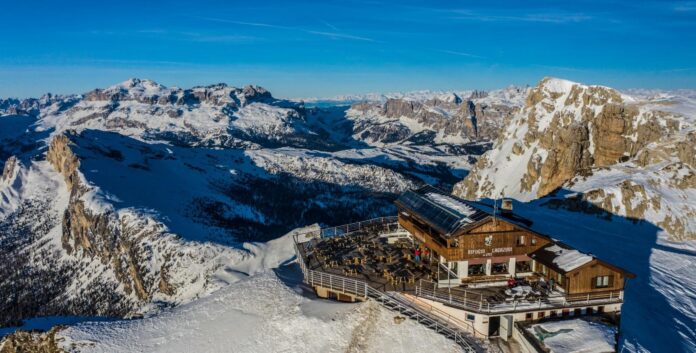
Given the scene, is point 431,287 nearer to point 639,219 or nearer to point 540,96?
point 639,219

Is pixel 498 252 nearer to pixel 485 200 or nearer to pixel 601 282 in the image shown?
pixel 601 282

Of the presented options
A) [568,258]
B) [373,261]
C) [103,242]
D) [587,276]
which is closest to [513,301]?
[587,276]

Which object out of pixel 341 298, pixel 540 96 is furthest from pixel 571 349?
pixel 540 96

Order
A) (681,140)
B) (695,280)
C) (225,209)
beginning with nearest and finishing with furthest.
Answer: (695,280) → (681,140) → (225,209)

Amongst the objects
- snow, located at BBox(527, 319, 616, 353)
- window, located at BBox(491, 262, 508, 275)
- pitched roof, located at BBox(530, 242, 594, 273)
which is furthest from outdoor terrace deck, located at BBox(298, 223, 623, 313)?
pitched roof, located at BBox(530, 242, 594, 273)

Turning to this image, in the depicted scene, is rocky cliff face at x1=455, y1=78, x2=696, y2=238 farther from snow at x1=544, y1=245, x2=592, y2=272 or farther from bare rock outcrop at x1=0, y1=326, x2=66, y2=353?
bare rock outcrop at x1=0, y1=326, x2=66, y2=353
